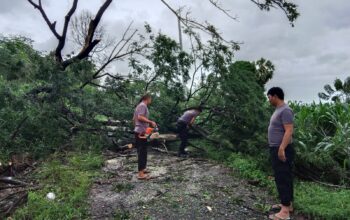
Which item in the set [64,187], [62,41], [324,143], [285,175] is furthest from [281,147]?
[62,41]

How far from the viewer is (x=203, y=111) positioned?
1033 centimetres

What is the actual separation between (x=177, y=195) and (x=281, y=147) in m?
1.95

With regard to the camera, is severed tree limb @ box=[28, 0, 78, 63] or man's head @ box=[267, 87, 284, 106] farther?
severed tree limb @ box=[28, 0, 78, 63]

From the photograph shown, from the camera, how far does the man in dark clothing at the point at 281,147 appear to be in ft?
17.1

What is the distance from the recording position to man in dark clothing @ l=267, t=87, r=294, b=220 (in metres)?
5.23

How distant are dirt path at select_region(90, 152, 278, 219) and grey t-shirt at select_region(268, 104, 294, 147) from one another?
1.12 metres

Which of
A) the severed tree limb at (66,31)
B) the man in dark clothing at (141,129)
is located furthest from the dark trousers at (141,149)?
the severed tree limb at (66,31)

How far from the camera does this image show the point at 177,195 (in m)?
6.36

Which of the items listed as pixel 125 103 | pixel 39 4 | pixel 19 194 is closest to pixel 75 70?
pixel 125 103

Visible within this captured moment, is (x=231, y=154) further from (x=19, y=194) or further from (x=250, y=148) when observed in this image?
(x=19, y=194)

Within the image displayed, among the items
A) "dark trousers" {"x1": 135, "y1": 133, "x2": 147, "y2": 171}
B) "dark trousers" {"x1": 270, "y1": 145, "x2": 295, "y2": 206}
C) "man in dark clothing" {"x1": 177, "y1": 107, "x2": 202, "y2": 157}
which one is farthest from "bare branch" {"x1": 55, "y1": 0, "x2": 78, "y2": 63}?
"dark trousers" {"x1": 270, "y1": 145, "x2": 295, "y2": 206}

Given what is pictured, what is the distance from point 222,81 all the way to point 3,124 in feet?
16.0

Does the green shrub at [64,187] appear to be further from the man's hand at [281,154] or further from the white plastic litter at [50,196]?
the man's hand at [281,154]

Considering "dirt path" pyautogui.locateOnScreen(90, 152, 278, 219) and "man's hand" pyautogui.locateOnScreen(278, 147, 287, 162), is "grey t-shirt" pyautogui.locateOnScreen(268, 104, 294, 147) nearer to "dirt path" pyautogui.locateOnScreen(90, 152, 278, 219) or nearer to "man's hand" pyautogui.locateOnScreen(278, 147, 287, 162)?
"man's hand" pyautogui.locateOnScreen(278, 147, 287, 162)
